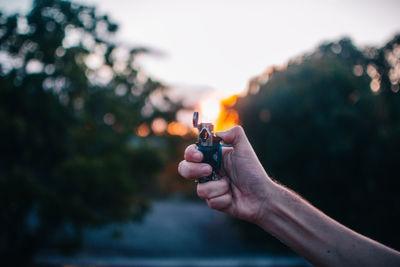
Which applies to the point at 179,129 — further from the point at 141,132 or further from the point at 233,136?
the point at 233,136

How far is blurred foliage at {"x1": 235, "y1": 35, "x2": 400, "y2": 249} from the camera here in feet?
37.3

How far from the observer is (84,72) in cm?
796

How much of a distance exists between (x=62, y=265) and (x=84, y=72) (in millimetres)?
7382

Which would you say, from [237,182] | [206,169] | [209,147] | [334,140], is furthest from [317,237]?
[334,140]

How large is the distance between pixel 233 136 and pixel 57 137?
740 cm

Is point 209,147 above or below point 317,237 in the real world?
above

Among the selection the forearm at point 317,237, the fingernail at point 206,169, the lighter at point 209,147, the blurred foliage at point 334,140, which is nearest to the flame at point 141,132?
the blurred foliage at point 334,140

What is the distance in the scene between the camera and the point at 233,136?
239cm

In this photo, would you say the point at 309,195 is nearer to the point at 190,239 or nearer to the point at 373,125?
the point at 373,125

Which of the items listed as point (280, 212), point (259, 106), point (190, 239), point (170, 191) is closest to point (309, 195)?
point (259, 106)

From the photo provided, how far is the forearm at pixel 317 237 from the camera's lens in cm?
198

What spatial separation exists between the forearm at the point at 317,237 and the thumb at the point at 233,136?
22.3 inches

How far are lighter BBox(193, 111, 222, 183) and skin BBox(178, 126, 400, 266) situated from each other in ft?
0.21

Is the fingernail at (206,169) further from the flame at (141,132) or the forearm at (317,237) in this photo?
the flame at (141,132)
